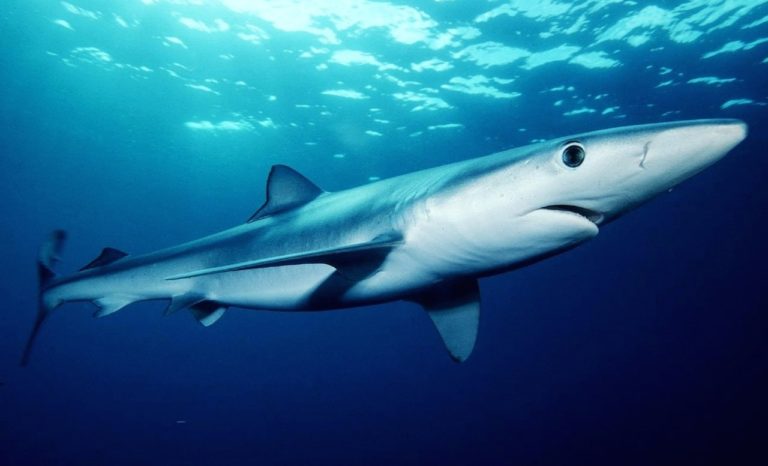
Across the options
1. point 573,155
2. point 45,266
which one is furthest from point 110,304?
point 573,155

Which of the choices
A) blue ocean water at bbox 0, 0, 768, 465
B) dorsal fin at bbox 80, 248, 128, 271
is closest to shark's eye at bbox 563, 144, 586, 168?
dorsal fin at bbox 80, 248, 128, 271

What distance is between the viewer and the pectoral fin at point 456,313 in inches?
142

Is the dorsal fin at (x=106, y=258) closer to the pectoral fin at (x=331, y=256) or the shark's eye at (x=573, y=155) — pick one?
the pectoral fin at (x=331, y=256)

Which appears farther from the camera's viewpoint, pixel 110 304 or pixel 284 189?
pixel 110 304

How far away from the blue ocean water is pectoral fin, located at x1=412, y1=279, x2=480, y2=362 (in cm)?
899

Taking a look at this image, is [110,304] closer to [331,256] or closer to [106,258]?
[106,258]

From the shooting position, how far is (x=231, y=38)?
16.1 meters

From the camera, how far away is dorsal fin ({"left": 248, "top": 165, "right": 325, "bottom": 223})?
4.22 metres

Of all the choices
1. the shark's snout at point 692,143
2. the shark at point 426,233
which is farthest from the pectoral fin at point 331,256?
the shark's snout at point 692,143

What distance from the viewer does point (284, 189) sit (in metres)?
4.26

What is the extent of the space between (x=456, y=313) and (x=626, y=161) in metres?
2.26

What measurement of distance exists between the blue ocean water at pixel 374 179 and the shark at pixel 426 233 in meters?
6.77

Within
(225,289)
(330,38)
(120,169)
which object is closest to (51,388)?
(120,169)

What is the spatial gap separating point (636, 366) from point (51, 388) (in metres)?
77.2
